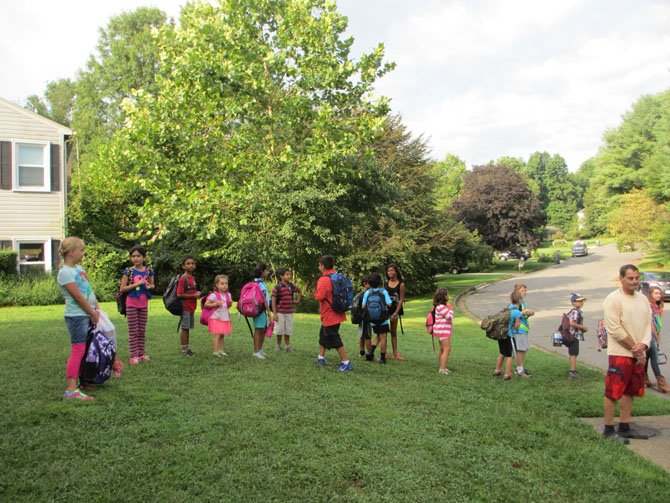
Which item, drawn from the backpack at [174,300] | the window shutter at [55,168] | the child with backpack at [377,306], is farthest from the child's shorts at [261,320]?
the window shutter at [55,168]

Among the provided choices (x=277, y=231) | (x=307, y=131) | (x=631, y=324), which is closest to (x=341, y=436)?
(x=631, y=324)

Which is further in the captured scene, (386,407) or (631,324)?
(386,407)

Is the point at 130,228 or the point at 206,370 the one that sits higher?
the point at 130,228

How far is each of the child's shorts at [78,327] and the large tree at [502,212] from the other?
5274 cm

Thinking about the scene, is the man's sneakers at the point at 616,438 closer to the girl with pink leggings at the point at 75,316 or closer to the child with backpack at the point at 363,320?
the child with backpack at the point at 363,320

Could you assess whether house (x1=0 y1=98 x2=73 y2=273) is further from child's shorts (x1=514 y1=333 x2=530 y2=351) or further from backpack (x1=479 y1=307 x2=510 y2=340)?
child's shorts (x1=514 y1=333 x2=530 y2=351)

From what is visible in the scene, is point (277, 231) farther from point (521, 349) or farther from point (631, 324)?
point (631, 324)

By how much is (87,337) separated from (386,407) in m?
3.39

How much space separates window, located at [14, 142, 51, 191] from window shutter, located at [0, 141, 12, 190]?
0.81 feet

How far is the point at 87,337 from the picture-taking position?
6340 mm

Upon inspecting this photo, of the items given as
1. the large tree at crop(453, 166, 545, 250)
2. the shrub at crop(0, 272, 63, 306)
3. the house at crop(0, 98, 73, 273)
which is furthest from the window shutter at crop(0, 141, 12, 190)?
the large tree at crop(453, 166, 545, 250)

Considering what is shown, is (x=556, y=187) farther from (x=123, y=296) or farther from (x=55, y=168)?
(x=123, y=296)

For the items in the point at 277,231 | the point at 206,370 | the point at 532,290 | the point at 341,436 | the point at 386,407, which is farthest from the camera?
the point at 532,290

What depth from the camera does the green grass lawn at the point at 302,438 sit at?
4402 mm
